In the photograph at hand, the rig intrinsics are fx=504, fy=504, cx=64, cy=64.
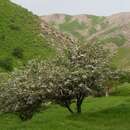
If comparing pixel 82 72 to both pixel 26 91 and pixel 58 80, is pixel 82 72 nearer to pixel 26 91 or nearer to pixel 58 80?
pixel 58 80

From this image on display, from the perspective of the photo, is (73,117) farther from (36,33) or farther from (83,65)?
(36,33)

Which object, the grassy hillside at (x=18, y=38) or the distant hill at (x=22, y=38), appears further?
the distant hill at (x=22, y=38)

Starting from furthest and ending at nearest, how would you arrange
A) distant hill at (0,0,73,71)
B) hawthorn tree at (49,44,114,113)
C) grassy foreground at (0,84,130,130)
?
distant hill at (0,0,73,71), hawthorn tree at (49,44,114,113), grassy foreground at (0,84,130,130)

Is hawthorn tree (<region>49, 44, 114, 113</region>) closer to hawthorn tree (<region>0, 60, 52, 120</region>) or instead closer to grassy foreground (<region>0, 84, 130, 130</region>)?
hawthorn tree (<region>0, 60, 52, 120</region>)

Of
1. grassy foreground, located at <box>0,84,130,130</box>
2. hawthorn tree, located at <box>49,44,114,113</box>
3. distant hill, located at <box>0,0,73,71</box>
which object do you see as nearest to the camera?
grassy foreground, located at <box>0,84,130,130</box>

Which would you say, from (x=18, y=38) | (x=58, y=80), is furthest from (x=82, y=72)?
(x=18, y=38)

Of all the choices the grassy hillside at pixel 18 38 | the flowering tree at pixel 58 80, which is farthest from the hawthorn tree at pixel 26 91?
the grassy hillside at pixel 18 38

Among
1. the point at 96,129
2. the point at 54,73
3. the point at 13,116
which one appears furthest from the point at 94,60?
the point at 13,116

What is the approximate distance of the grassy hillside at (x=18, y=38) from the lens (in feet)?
362

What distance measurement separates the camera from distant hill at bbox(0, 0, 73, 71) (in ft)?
363

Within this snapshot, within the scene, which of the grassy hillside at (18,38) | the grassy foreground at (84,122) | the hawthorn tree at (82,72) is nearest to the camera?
the grassy foreground at (84,122)

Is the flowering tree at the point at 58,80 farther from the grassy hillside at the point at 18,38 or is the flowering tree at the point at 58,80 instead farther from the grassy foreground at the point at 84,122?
the grassy hillside at the point at 18,38

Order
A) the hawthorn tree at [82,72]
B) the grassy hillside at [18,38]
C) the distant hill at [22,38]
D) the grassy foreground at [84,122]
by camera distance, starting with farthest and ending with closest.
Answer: the distant hill at [22,38], the grassy hillside at [18,38], the hawthorn tree at [82,72], the grassy foreground at [84,122]

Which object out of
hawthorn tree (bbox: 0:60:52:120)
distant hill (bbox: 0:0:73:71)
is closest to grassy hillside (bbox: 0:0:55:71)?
distant hill (bbox: 0:0:73:71)
